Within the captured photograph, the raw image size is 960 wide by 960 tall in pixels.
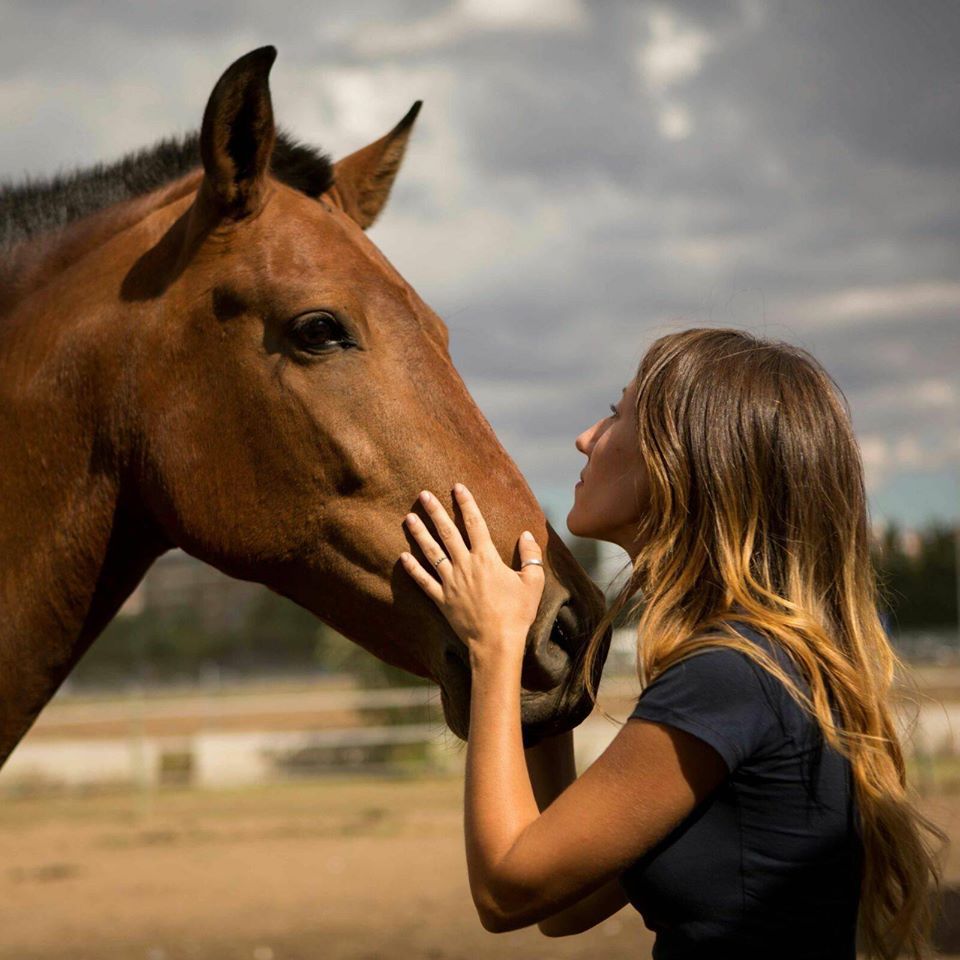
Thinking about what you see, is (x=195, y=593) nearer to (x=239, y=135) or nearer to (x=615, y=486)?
(x=239, y=135)

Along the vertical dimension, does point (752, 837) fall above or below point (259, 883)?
above

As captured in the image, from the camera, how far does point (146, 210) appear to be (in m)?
2.80

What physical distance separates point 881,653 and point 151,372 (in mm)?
1611

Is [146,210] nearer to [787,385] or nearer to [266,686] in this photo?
[787,385]

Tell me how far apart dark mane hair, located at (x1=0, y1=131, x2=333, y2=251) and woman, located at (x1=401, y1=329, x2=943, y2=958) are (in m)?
1.12

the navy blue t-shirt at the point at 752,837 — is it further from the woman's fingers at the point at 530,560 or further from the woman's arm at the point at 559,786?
the woman's arm at the point at 559,786

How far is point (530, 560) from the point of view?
2.21 m

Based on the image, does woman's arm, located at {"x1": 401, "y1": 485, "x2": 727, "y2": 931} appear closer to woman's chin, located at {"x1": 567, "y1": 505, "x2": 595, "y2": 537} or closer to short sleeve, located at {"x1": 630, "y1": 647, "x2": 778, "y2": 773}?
short sleeve, located at {"x1": 630, "y1": 647, "x2": 778, "y2": 773}

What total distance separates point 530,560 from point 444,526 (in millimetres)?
184

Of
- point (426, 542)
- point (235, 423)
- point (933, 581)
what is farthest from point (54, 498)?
point (933, 581)

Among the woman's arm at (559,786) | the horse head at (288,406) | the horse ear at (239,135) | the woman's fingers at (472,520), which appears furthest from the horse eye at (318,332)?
the woman's arm at (559,786)

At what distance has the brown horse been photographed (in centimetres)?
242

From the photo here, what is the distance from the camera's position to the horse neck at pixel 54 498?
8.18 ft

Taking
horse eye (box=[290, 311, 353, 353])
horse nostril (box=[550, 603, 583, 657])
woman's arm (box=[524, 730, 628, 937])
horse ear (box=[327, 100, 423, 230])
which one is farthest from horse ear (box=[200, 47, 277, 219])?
woman's arm (box=[524, 730, 628, 937])
